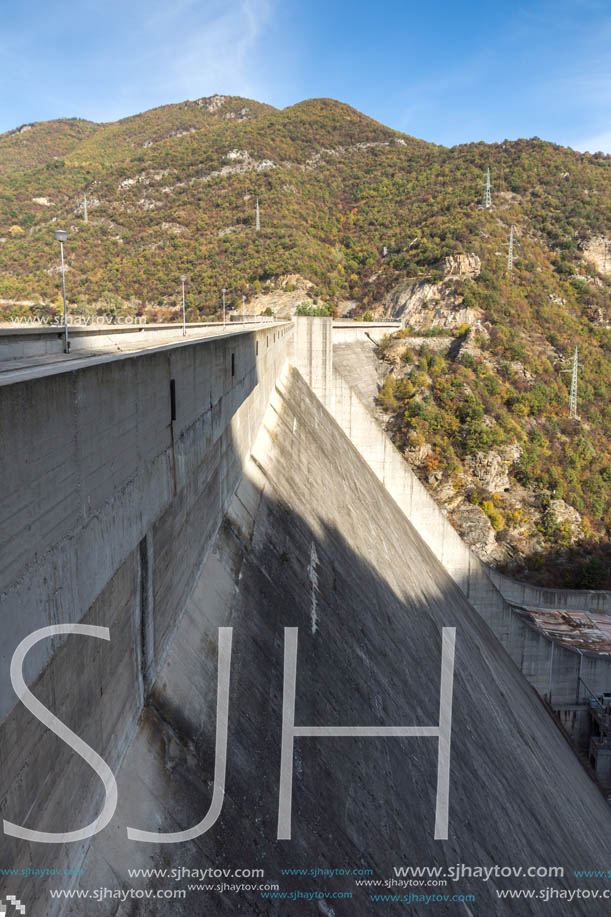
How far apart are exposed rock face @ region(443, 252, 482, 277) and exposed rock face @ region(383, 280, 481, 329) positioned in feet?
6.63

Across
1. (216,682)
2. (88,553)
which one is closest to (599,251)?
(216,682)

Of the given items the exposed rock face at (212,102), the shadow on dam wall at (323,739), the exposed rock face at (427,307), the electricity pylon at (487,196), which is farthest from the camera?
the exposed rock face at (212,102)

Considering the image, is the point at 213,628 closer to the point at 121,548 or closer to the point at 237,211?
the point at 121,548

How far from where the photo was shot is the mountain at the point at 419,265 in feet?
106

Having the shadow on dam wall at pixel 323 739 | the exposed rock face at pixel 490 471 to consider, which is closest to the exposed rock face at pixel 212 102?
the exposed rock face at pixel 490 471

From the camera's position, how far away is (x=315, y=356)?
730 inches

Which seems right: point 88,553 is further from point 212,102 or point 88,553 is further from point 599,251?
point 212,102

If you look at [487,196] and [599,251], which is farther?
[487,196]

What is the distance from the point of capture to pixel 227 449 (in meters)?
5.43

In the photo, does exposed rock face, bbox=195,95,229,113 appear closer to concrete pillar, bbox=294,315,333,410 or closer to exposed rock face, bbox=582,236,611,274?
exposed rock face, bbox=582,236,611,274

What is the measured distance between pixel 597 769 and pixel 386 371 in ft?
84.0

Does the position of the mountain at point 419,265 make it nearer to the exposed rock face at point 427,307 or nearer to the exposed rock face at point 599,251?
the exposed rock face at point 427,307

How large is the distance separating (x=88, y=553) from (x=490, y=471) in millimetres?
31601

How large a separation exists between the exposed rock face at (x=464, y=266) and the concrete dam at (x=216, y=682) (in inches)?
1591
